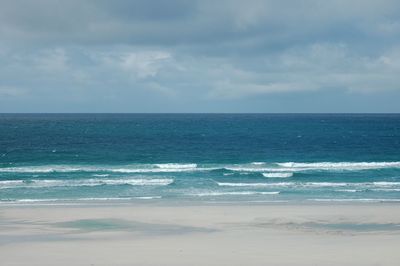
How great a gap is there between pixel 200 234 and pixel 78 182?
16891 mm

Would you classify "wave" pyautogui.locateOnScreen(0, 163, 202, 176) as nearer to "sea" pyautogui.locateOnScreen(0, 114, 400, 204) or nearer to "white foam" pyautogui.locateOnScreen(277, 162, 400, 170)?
"sea" pyautogui.locateOnScreen(0, 114, 400, 204)

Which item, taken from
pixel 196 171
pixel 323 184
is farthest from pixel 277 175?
pixel 196 171

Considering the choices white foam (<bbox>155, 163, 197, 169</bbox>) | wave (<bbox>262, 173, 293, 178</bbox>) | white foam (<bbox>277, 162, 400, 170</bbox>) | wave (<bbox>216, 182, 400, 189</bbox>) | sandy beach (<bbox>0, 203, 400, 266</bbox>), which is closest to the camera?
sandy beach (<bbox>0, 203, 400, 266</bbox>)

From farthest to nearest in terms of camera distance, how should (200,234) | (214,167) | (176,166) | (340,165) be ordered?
(340,165), (176,166), (214,167), (200,234)

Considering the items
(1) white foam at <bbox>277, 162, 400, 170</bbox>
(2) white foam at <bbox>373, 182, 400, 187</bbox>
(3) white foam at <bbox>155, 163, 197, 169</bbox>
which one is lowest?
(2) white foam at <bbox>373, 182, 400, 187</bbox>

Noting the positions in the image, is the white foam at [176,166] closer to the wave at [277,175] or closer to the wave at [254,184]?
the wave at [277,175]

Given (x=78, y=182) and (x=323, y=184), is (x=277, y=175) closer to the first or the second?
(x=323, y=184)

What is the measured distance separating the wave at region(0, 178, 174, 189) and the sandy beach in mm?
7213

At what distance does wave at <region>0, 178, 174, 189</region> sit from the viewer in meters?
35.3

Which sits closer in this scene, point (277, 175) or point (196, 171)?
point (277, 175)

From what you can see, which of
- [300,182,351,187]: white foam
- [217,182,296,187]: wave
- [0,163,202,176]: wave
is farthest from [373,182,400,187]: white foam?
[0,163,202,176]: wave

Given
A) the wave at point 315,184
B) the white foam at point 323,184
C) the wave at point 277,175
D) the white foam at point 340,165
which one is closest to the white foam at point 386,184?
the wave at point 315,184

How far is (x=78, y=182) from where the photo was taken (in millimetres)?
36375

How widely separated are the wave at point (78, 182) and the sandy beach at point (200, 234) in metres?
7.21
